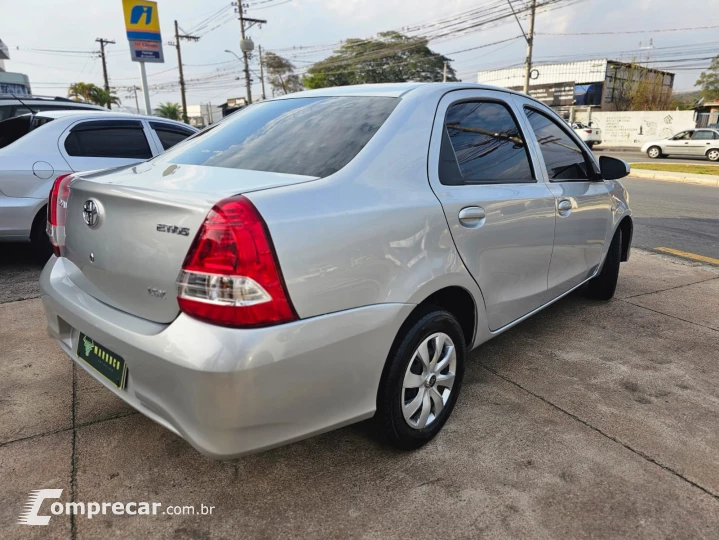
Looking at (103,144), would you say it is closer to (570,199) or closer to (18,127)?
(18,127)

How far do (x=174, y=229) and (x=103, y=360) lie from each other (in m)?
Answer: 0.68

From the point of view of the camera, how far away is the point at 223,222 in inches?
63.1

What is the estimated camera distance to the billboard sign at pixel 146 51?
14.1 m

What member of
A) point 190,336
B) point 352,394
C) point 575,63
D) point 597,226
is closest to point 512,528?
point 352,394

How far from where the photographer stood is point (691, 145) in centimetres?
2280

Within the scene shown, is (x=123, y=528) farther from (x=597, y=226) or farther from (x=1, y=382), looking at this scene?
(x=597, y=226)

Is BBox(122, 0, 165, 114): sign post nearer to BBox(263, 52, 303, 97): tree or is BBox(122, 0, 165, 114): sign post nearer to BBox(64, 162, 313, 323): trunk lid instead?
BBox(64, 162, 313, 323): trunk lid

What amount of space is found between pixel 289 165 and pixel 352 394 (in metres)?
0.93

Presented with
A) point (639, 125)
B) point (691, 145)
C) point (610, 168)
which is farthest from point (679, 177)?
point (639, 125)

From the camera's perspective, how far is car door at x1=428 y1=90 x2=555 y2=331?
2312 mm

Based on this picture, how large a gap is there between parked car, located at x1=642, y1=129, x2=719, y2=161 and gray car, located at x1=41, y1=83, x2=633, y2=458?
2419 cm

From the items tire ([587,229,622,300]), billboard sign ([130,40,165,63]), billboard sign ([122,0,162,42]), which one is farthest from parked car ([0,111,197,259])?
billboard sign ([122,0,162,42])

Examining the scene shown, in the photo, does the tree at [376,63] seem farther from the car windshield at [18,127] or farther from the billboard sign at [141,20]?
the car windshield at [18,127]

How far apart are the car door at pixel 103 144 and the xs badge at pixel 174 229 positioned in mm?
3432
